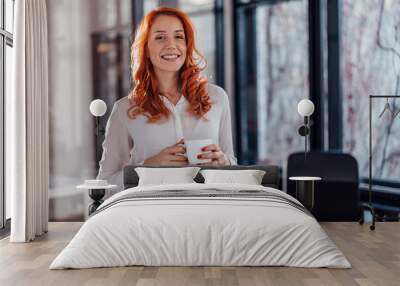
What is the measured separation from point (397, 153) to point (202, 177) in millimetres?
2034

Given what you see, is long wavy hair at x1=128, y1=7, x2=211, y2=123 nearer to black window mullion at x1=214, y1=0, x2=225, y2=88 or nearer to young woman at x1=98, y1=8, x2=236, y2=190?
young woman at x1=98, y1=8, x2=236, y2=190

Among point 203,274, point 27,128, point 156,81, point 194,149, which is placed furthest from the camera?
point 156,81

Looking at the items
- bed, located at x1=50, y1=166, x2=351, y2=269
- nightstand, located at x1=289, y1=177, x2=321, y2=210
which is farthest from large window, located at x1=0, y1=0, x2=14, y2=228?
nightstand, located at x1=289, y1=177, x2=321, y2=210

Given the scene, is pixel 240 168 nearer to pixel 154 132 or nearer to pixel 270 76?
pixel 154 132

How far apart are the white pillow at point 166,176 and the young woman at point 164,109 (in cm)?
34

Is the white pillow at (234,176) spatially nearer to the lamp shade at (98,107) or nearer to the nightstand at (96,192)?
the nightstand at (96,192)

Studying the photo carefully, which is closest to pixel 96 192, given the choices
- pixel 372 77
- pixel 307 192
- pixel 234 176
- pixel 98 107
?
pixel 98 107

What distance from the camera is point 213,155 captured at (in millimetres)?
6500

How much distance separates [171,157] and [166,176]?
475 millimetres

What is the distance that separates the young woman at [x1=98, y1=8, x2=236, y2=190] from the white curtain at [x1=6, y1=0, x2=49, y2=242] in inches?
36.9

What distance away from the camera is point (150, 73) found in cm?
660

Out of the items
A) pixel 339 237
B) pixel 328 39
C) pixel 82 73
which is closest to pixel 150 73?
pixel 82 73

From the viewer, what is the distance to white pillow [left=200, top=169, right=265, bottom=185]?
234 inches

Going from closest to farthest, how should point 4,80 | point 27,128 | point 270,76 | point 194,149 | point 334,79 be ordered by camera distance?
1. point 27,128
2. point 4,80
3. point 194,149
4. point 334,79
5. point 270,76
